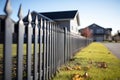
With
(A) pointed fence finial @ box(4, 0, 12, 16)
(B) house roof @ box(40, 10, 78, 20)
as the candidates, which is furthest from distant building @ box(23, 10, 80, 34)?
(A) pointed fence finial @ box(4, 0, 12, 16)

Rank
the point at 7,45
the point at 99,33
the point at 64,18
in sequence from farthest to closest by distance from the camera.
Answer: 1. the point at 99,33
2. the point at 64,18
3. the point at 7,45

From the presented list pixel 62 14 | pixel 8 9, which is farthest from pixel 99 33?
pixel 8 9

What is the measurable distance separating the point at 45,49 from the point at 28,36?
3.62ft

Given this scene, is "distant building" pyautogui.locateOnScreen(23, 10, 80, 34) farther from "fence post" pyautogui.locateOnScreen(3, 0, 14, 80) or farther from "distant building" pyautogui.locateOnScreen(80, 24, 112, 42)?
"distant building" pyautogui.locateOnScreen(80, 24, 112, 42)

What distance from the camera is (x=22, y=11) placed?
2.27 metres

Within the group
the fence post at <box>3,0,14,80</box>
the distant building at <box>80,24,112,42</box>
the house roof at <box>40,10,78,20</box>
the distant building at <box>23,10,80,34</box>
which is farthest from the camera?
the distant building at <box>80,24,112,42</box>

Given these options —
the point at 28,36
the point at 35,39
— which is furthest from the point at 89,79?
the point at 28,36

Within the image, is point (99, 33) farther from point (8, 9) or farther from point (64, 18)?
point (8, 9)

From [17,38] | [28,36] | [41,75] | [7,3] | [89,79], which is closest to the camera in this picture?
[7,3]

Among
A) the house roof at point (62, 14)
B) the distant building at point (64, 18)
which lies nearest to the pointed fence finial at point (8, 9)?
the distant building at point (64, 18)

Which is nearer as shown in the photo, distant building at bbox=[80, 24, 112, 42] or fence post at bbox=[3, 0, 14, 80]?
fence post at bbox=[3, 0, 14, 80]

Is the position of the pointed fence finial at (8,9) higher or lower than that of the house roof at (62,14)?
lower

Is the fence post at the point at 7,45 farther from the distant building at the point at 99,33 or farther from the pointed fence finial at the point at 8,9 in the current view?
the distant building at the point at 99,33

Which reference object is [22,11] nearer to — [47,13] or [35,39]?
[35,39]
